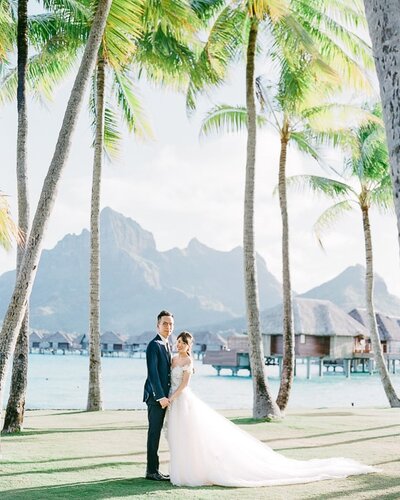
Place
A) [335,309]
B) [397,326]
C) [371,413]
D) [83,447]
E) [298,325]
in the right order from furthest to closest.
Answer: [397,326] → [335,309] → [298,325] → [371,413] → [83,447]

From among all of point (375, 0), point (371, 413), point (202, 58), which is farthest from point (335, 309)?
point (375, 0)

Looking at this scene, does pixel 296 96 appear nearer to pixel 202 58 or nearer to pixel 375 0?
pixel 202 58

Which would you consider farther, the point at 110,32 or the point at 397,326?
the point at 397,326

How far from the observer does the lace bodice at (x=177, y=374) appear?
25.6 ft

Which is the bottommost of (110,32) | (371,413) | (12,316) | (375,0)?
(371,413)

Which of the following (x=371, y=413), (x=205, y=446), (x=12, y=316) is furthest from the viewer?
(x=371, y=413)

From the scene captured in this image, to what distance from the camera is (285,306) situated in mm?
16984

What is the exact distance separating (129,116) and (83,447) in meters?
9.99

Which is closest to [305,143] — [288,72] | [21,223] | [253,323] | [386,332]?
[288,72]

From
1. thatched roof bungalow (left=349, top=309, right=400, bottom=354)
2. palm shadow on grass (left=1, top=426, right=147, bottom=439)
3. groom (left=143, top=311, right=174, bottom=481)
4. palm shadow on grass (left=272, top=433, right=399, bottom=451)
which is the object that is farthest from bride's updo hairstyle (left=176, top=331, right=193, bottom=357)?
thatched roof bungalow (left=349, top=309, right=400, bottom=354)

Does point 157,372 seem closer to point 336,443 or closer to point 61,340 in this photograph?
point 336,443

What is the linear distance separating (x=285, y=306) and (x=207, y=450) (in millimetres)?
9507

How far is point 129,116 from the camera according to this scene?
18.1 m

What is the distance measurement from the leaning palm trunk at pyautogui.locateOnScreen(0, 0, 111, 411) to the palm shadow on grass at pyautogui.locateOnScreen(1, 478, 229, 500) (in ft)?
6.48
